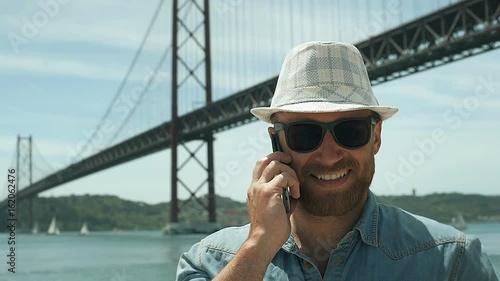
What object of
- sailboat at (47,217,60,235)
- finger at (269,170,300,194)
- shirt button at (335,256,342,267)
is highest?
finger at (269,170,300,194)

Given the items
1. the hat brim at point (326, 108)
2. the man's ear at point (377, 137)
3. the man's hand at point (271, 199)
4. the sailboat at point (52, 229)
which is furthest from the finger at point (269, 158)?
the sailboat at point (52, 229)

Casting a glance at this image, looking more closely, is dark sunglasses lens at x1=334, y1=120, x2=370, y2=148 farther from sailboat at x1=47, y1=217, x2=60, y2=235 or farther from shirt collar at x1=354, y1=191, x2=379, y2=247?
sailboat at x1=47, y1=217, x2=60, y2=235

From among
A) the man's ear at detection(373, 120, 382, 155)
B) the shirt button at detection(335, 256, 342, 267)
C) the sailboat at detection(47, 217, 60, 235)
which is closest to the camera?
the shirt button at detection(335, 256, 342, 267)

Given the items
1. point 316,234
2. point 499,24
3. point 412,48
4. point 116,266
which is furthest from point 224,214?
point 316,234

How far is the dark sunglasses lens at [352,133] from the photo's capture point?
1872 millimetres

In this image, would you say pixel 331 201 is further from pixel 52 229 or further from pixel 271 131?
pixel 52 229

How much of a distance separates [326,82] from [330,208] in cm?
28

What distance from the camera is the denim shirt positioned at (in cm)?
178

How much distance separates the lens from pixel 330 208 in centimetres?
185

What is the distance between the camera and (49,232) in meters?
86.5

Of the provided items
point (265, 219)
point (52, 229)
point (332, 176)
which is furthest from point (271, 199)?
point (52, 229)

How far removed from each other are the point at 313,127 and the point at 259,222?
26cm

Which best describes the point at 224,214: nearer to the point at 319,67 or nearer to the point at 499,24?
the point at 499,24

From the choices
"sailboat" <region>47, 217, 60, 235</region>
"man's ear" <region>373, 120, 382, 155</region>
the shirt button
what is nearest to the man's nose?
"man's ear" <region>373, 120, 382, 155</region>
